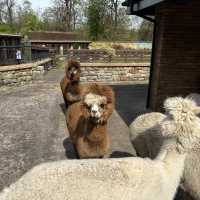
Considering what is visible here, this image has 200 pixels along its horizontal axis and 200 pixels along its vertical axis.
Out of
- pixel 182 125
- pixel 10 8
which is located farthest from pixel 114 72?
pixel 10 8

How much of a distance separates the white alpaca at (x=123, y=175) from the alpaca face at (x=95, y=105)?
1.65 metres

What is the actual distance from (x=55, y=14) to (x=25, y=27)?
598 cm

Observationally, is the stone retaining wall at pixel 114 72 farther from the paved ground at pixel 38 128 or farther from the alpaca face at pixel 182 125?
the alpaca face at pixel 182 125

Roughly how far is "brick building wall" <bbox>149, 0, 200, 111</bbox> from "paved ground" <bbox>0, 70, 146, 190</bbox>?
140 cm

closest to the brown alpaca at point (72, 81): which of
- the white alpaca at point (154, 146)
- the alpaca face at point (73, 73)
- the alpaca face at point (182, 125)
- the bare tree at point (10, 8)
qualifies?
the alpaca face at point (73, 73)

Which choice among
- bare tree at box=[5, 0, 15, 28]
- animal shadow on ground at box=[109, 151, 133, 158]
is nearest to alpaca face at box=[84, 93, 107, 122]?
animal shadow on ground at box=[109, 151, 133, 158]

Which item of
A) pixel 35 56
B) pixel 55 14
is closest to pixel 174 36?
pixel 35 56

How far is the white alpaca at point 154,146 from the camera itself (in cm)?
318

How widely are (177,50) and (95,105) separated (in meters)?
4.35

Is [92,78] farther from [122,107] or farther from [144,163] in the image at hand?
[144,163]

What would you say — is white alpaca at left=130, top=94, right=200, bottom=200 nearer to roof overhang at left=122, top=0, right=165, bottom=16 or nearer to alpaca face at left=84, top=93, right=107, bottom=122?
alpaca face at left=84, top=93, right=107, bottom=122

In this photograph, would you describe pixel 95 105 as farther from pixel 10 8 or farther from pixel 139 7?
pixel 10 8

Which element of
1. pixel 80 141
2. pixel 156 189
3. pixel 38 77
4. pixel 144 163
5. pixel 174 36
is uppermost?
pixel 174 36

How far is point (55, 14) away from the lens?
5162 centimetres
